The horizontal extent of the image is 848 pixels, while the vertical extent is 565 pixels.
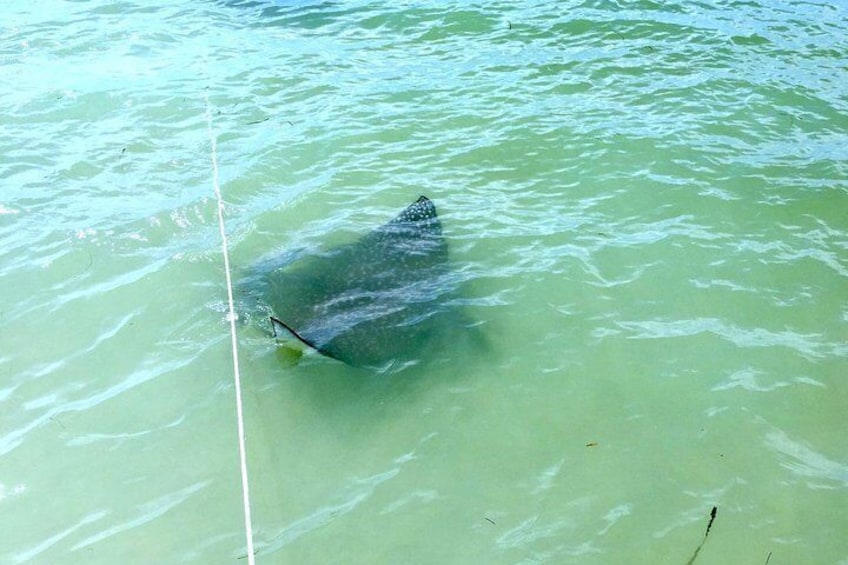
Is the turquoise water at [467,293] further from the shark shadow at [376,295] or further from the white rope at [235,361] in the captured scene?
the shark shadow at [376,295]

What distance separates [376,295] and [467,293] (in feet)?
2.19

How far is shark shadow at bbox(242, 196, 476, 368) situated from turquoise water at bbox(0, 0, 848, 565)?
0.20 meters

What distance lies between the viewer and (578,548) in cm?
360

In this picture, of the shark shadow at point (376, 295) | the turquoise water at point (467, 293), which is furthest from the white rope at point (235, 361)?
the shark shadow at point (376, 295)

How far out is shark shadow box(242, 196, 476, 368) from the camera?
480cm

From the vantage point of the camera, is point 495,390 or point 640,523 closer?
point 640,523

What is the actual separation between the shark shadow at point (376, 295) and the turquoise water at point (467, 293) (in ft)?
0.64

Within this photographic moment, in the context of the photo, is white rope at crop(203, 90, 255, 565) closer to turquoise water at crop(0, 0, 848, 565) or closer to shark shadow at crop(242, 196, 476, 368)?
turquoise water at crop(0, 0, 848, 565)

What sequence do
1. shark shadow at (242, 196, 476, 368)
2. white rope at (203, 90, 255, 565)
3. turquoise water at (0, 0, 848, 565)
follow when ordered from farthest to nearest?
1. shark shadow at (242, 196, 476, 368)
2. turquoise water at (0, 0, 848, 565)
3. white rope at (203, 90, 255, 565)

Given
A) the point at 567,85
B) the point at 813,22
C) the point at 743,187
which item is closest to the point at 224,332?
the point at 743,187

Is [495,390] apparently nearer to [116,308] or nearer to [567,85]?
[116,308]

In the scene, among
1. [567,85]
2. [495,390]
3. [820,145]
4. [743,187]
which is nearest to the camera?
[495,390]

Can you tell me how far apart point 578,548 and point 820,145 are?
536 centimetres

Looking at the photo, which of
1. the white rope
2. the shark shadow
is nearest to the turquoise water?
the white rope
